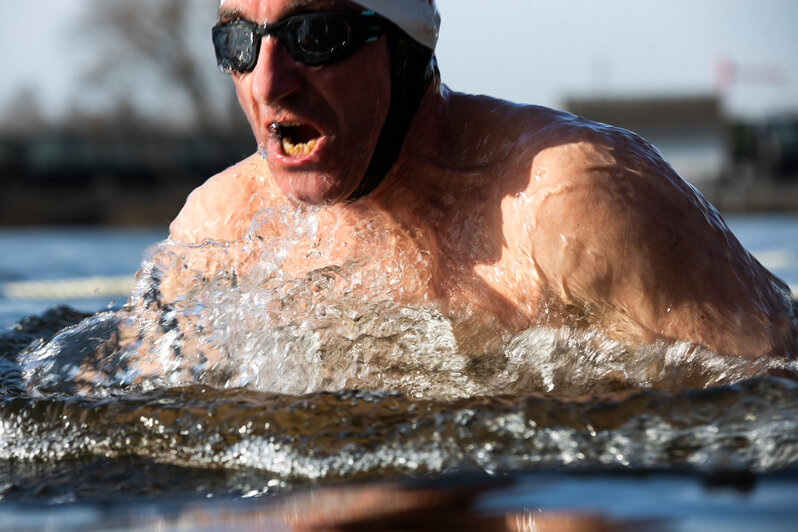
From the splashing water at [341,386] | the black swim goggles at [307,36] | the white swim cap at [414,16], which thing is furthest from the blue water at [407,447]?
the white swim cap at [414,16]

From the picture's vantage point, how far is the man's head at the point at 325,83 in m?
2.09

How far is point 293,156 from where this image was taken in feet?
6.95

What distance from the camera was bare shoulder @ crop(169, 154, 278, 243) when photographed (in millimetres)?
2643

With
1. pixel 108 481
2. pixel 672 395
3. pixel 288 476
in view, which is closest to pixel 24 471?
pixel 108 481

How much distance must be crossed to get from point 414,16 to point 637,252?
0.82 m

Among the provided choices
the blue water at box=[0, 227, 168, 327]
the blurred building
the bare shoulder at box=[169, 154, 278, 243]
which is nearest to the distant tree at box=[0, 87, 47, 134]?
the blurred building

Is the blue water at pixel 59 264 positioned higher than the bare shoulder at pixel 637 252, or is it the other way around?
the blue water at pixel 59 264

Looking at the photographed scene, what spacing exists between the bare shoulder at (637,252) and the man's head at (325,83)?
41cm

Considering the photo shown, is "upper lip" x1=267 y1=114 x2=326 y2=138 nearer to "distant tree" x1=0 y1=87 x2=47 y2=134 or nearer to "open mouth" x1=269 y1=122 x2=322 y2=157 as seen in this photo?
"open mouth" x1=269 y1=122 x2=322 y2=157

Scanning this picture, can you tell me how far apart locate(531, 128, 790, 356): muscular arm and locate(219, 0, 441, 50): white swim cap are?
1.64 feet

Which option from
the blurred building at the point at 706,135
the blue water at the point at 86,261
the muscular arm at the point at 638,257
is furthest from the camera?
the blurred building at the point at 706,135

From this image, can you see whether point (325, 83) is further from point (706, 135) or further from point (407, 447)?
point (706, 135)

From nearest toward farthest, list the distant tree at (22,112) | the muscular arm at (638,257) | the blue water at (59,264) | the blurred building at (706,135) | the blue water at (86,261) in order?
the muscular arm at (638,257), the blue water at (59,264), the blue water at (86,261), the blurred building at (706,135), the distant tree at (22,112)

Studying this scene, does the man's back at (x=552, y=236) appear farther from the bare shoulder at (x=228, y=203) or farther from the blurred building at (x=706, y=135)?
the blurred building at (x=706, y=135)
